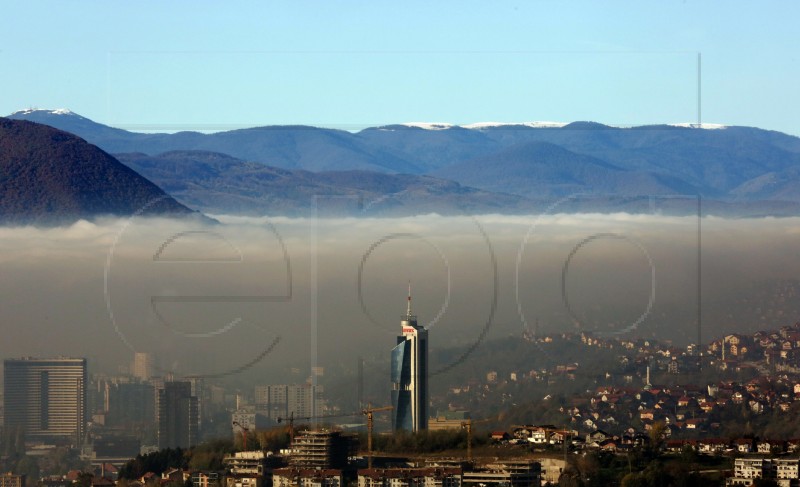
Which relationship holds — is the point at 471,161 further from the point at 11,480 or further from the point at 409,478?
the point at 409,478

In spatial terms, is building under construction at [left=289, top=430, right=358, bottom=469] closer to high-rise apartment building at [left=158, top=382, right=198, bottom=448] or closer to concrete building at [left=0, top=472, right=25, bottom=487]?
high-rise apartment building at [left=158, top=382, right=198, bottom=448]

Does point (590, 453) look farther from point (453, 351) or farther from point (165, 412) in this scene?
point (165, 412)

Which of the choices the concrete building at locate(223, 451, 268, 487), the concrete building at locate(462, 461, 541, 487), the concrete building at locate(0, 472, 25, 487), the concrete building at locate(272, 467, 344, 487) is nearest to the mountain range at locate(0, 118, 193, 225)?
the concrete building at locate(0, 472, 25, 487)

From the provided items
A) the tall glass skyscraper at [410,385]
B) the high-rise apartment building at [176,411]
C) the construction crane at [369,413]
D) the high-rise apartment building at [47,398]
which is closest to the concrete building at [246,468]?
the construction crane at [369,413]

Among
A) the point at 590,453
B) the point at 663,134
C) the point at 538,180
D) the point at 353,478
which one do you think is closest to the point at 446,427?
the point at 590,453

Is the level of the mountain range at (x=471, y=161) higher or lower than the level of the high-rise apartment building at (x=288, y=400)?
higher

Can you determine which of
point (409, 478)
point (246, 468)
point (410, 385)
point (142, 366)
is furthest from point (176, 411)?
point (409, 478)

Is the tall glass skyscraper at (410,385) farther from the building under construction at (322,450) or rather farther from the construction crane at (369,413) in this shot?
the building under construction at (322,450)
